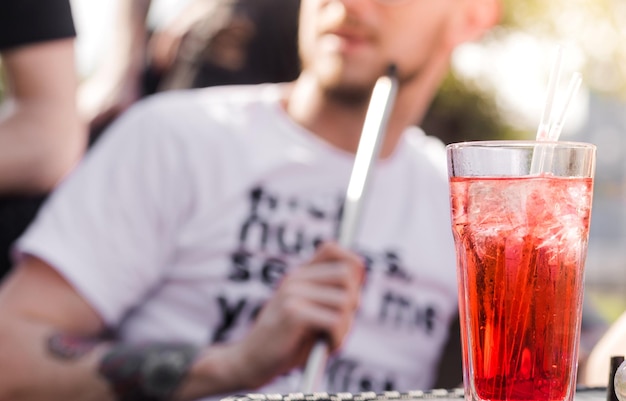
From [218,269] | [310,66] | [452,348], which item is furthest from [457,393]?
[310,66]

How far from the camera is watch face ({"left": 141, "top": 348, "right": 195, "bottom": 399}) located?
6.42ft

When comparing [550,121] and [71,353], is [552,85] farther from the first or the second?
[71,353]

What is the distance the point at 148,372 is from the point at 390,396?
3.00 ft

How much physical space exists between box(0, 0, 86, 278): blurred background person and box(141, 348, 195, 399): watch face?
19.0 inches

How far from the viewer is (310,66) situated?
2.35 meters

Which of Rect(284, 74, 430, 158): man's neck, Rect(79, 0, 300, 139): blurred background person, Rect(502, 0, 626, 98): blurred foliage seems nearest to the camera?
Rect(284, 74, 430, 158): man's neck

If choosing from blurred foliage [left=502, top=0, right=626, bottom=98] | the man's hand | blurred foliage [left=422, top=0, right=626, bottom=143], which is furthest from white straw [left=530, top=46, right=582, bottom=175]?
blurred foliage [left=502, top=0, right=626, bottom=98]

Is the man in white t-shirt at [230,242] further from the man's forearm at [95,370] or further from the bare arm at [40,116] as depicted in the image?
the bare arm at [40,116]

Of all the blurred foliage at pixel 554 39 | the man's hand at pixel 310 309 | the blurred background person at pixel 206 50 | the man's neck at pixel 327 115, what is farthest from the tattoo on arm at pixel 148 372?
the blurred foliage at pixel 554 39

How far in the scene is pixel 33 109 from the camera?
2.29m

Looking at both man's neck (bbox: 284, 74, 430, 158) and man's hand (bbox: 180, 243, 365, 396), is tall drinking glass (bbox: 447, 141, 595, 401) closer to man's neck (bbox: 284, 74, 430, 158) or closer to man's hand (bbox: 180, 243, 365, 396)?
man's hand (bbox: 180, 243, 365, 396)

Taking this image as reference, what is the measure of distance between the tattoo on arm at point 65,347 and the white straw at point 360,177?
0.53m

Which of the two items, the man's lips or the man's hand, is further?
the man's lips

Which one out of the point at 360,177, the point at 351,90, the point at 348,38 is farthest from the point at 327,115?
the point at 360,177
